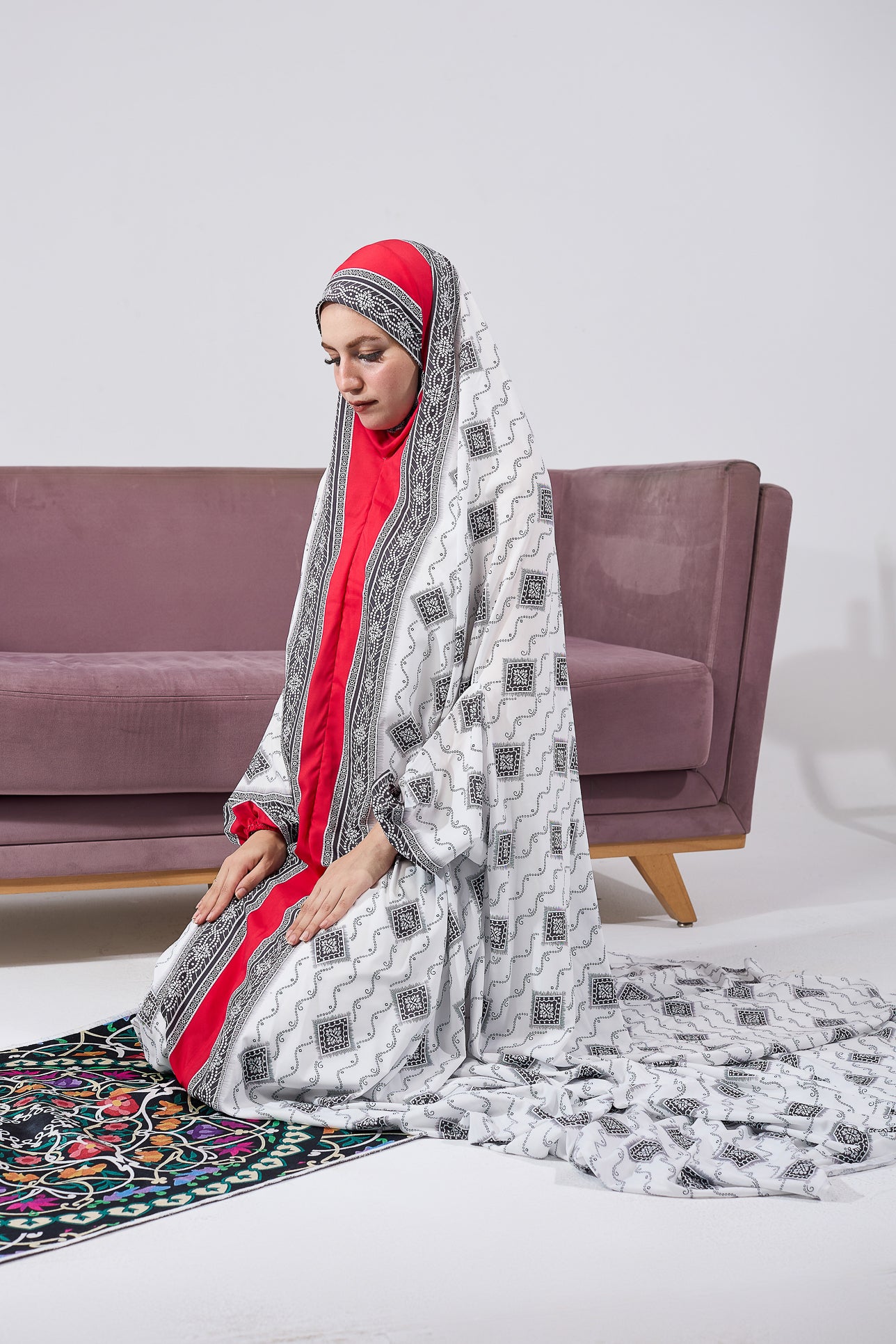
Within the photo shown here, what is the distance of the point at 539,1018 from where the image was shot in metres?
1.93

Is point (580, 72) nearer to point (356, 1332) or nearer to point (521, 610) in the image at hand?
point (521, 610)

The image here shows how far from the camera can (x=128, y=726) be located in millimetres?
2486

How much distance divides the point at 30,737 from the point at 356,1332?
4.60 feet

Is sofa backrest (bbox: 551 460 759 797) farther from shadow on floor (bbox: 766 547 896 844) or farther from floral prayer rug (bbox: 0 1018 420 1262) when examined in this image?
floral prayer rug (bbox: 0 1018 420 1262)

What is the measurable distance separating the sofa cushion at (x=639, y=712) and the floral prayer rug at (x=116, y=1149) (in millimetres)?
1151

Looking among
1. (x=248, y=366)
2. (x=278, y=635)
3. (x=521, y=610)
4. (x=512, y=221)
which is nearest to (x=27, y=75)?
(x=248, y=366)

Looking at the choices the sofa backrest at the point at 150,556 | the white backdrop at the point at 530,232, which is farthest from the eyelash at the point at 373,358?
the white backdrop at the point at 530,232

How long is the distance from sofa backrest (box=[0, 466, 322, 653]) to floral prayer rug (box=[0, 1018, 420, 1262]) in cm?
134

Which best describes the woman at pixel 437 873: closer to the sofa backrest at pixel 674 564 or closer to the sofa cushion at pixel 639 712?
the sofa cushion at pixel 639 712

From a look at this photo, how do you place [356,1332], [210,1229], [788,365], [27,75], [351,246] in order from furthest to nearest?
[788,365], [351,246], [27,75], [210,1229], [356,1332]

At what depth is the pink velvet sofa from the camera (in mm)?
2494

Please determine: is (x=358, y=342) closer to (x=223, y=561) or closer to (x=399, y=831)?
(x=399, y=831)

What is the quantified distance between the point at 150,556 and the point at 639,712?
3.96 ft

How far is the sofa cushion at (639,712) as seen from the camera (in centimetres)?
276
